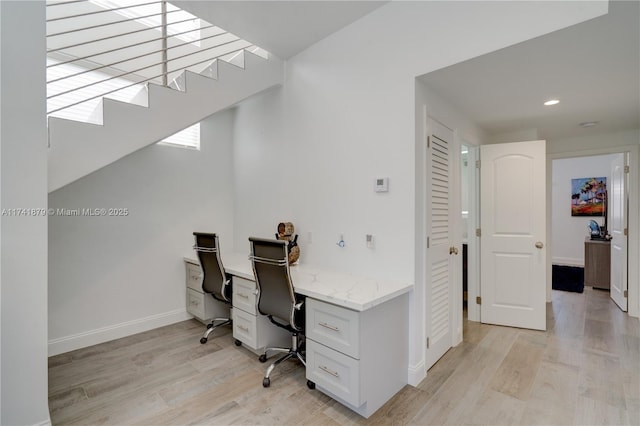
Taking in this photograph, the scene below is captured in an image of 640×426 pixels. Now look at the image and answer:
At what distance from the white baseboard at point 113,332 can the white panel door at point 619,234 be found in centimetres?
552

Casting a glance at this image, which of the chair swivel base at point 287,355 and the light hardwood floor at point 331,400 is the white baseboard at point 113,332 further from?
the chair swivel base at point 287,355

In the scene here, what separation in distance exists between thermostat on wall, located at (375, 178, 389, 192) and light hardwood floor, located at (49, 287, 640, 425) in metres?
1.50

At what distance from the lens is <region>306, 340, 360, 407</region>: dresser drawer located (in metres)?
1.79

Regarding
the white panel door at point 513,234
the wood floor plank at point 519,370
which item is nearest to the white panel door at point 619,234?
the white panel door at point 513,234

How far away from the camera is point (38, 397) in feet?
5.41

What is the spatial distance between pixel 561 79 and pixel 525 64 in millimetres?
488

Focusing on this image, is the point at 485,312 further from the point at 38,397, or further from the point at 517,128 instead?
the point at 38,397

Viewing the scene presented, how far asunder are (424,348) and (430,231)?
3.02 ft

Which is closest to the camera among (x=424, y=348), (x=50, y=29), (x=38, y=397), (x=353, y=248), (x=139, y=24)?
(x=38, y=397)

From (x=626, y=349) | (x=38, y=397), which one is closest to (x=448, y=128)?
(x=626, y=349)

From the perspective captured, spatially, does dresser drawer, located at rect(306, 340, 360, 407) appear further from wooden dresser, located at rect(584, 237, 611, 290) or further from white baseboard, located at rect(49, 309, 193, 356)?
wooden dresser, located at rect(584, 237, 611, 290)

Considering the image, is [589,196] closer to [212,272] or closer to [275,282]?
[275,282]

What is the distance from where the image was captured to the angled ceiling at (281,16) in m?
2.35

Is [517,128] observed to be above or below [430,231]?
above
